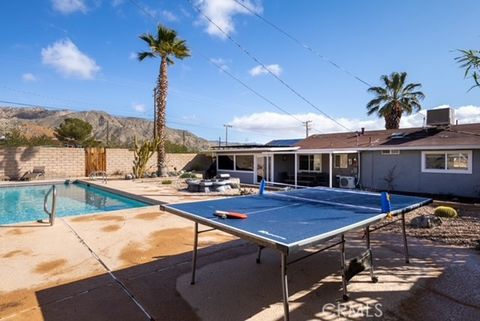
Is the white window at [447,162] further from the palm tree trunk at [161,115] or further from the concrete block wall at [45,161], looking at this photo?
the concrete block wall at [45,161]

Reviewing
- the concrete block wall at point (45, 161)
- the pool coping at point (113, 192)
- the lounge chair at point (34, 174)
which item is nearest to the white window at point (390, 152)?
the pool coping at point (113, 192)

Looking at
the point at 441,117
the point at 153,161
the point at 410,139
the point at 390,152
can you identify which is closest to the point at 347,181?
the point at 390,152

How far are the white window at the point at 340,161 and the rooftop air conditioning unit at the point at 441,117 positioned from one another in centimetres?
455

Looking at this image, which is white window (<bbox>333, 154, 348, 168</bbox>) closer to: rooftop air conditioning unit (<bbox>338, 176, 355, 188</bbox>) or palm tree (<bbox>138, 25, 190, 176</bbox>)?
rooftop air conditioning unit (<bbox>338, 176, 355, 188</bbox>)

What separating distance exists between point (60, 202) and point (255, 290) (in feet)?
40.8

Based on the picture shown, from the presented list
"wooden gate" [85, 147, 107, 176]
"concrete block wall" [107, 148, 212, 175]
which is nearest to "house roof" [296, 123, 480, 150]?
"concrete block wall" [107, 148, 212, 175]

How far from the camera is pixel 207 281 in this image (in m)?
4.13

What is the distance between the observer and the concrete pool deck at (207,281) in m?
3.30

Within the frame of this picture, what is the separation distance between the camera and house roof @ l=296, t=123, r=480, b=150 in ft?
43.3

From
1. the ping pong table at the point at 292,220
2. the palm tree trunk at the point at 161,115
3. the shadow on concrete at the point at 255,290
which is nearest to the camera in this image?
the ping pong table at the point at 292,220

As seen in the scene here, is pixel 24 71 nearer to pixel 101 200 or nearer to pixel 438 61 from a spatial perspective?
pixel 101 200

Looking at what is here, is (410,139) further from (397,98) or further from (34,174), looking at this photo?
(34,174)

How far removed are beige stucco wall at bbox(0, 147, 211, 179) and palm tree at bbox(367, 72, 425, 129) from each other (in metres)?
15.5

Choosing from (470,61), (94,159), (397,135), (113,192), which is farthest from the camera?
(94,159)
